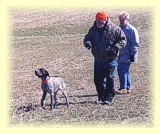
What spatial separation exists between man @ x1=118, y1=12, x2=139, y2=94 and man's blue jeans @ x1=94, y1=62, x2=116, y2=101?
2.35ft

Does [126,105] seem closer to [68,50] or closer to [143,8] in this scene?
[68,50]

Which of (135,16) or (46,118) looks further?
(135,16)

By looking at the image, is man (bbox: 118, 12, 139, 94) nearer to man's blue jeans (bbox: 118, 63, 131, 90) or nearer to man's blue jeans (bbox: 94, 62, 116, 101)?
man's blue jeans (bbox: 118, 63, 131, 90)

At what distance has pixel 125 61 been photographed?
9383 mm

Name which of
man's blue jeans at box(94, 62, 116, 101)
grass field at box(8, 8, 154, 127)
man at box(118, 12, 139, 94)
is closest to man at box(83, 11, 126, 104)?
man's blue jeans at box(94, 62, 116, 101)

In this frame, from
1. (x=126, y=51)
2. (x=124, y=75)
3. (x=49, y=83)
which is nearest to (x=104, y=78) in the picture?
(x=124, y=75)

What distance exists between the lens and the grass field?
8.09 metres

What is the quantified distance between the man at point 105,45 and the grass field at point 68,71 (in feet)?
1.85

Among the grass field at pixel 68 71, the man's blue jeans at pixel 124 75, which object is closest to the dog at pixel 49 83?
the grass field at pixel 68 71

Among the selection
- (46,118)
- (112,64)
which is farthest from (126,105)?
(46,118)

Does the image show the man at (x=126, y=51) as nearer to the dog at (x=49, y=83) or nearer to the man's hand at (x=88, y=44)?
the man's hand at (x=88, y=44)

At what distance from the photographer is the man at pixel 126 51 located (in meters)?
9.06

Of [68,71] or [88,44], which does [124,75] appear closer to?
[88,44]

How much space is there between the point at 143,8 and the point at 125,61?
41.6ft
